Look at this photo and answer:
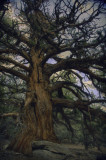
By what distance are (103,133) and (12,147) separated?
5986 mm

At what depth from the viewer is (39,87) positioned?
5.33 m

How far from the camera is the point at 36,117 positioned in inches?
182

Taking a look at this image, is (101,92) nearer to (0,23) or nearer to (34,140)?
(34,140)

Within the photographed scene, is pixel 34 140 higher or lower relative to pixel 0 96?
lower

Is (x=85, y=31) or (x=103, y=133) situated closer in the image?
(x=85, y=31)

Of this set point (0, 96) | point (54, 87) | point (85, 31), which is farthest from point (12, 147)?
point (85, 31)

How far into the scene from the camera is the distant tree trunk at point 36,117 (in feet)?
12.9

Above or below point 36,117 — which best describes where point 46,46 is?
above

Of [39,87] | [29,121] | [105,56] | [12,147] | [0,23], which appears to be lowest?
[12,147]

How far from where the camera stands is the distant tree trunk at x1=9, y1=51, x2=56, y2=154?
12.9 ft

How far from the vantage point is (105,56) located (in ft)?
15.3

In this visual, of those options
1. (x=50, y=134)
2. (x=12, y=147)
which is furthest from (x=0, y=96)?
(x=50, y=134)

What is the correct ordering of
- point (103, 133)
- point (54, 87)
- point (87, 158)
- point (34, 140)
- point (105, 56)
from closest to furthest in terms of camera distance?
point (87, 158), point (34, 140), point (105, 56), point (54, 87), point (103, 133)

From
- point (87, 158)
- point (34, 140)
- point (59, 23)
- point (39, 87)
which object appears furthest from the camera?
point (39, 87)
